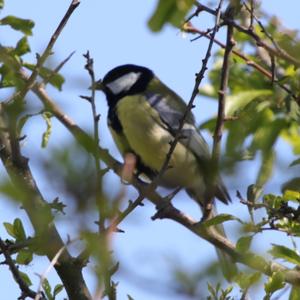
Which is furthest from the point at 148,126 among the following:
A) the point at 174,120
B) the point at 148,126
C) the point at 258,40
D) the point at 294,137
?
the point at 258,40

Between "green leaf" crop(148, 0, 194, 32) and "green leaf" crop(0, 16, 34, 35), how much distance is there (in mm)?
1271

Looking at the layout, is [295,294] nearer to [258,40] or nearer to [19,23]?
[258,40]

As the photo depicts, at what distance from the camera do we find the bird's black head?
14.2ft

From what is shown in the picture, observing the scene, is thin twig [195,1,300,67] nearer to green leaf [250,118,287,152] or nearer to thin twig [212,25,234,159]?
thin twig [212,25,234,159]

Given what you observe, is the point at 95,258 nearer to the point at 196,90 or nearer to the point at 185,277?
the point at 185,277

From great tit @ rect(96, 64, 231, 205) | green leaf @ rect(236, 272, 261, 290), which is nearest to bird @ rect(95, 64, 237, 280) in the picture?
great tit @ rect(96, 64, 231, 205)

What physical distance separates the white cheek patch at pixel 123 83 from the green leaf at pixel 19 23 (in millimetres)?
1913

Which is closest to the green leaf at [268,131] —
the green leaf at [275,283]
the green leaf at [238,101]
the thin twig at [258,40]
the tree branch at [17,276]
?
the green leaf at [238,101]

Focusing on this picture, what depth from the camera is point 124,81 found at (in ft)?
14.9

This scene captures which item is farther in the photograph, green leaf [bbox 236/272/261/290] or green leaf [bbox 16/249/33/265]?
green leaf [bbox 16/249/33/265]

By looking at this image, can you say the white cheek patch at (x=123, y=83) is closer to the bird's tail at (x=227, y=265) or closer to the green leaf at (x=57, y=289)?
the green leaf at (x=57, y=289)

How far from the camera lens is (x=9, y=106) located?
107cm

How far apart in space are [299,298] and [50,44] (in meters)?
1.02

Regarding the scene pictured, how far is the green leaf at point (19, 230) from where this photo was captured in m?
2.21
